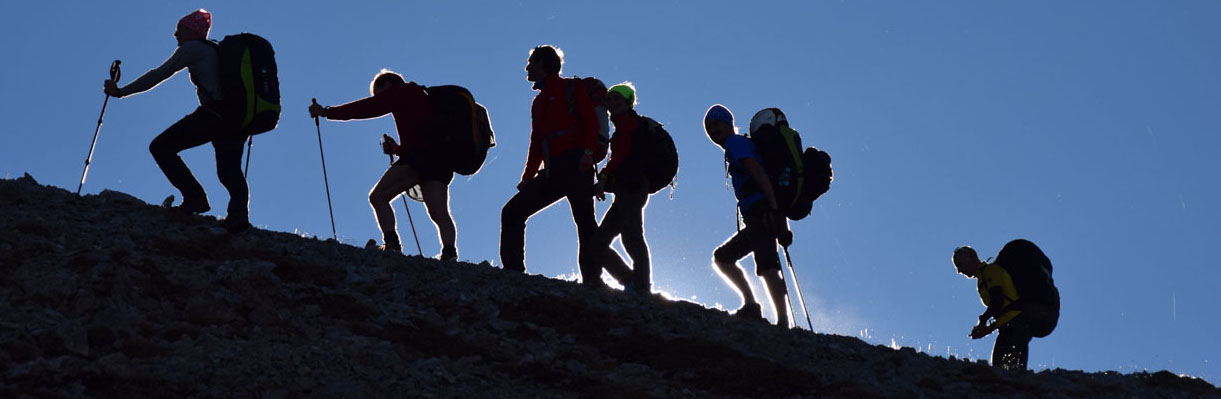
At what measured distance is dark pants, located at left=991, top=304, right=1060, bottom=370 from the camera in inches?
577

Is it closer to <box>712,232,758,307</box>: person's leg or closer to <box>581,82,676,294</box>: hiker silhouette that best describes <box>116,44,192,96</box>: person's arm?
<box>581,82,676,294</box>: hiker silhouette

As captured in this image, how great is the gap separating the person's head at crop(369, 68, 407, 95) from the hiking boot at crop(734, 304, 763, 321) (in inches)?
183

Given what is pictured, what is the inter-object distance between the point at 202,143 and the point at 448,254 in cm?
307

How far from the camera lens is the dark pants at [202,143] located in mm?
13758

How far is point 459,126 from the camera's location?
48.0ft

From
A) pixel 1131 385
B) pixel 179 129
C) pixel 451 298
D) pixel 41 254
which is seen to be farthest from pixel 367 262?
pixel 1131 385

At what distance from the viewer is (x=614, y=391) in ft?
34.1

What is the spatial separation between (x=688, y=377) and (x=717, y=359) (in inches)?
27.5

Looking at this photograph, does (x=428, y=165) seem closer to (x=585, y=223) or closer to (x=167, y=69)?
(x=585, y=223)

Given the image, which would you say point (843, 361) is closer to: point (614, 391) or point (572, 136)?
point (614, 391)

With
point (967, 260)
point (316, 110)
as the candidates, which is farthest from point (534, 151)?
point (967, 260)

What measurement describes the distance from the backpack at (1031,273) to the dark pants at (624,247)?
14.0ft

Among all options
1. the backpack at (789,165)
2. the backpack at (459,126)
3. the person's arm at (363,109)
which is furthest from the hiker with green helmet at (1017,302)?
the person's arm at (363,109)

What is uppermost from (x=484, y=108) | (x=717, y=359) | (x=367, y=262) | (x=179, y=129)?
(x=484, y=108)
